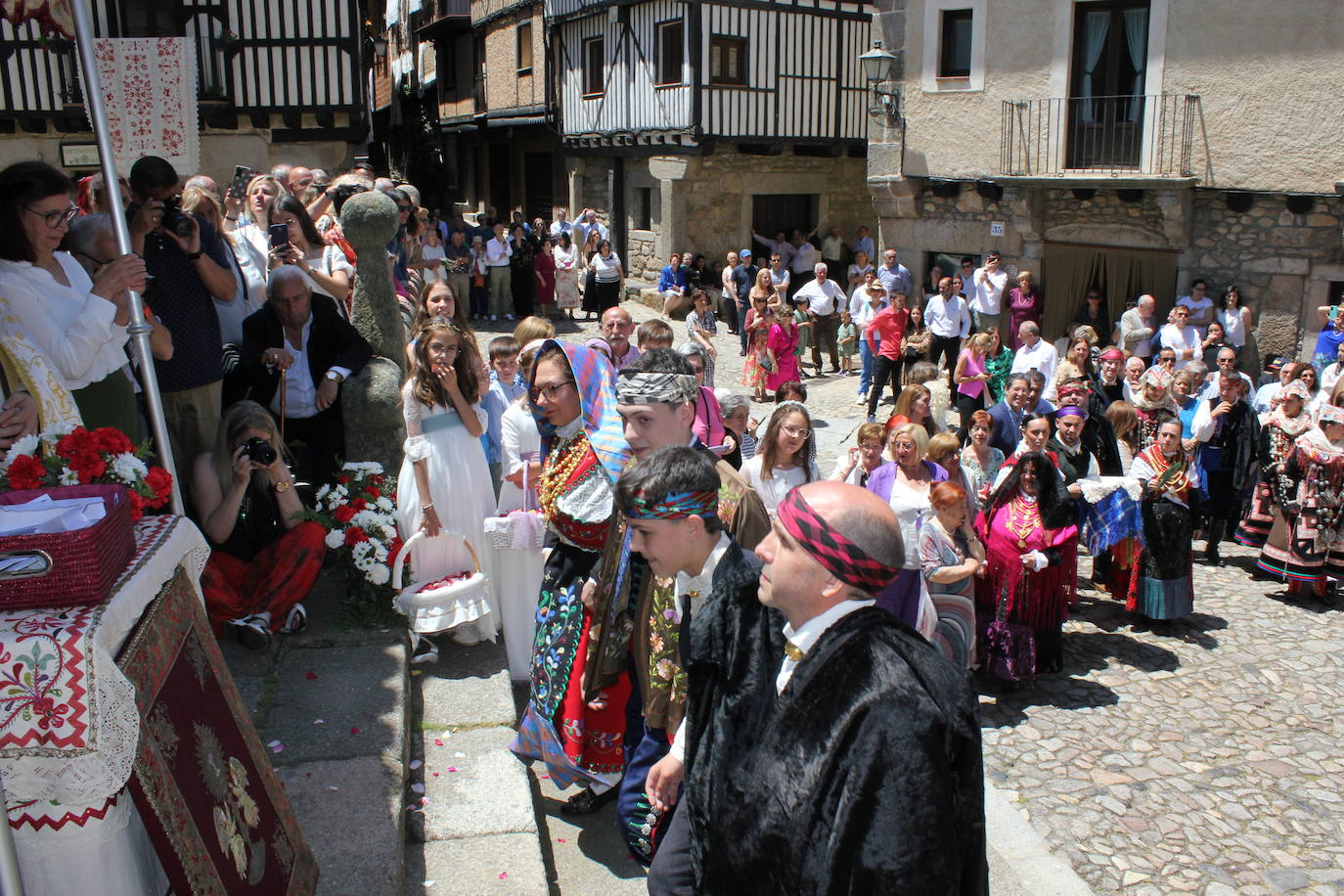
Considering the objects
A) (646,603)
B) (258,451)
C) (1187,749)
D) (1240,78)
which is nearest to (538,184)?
(1240,78)

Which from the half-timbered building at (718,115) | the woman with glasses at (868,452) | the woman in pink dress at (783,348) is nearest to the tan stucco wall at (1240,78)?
the woman in pink dress at (783,348)

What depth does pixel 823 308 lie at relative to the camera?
1562cm

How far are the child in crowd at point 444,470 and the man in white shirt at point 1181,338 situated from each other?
932 centimetres

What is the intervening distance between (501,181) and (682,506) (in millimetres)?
28809

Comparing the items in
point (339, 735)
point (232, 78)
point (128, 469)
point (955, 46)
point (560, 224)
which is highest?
point (955, 46)

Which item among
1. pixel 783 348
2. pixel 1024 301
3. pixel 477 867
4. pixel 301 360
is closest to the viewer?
pixel 477 867

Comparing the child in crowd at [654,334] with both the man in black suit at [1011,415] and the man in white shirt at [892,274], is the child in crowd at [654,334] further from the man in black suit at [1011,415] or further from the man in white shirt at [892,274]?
the man in white shirt at [892,274]

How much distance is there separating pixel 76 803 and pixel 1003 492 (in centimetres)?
525

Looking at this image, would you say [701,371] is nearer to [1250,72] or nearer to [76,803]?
[76,803]

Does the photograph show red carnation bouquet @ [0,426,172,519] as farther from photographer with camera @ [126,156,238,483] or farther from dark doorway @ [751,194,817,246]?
dark doorway @ [751,194,817,246]

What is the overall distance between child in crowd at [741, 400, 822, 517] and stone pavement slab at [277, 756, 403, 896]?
250 centimetres

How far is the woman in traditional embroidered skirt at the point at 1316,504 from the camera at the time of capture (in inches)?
304

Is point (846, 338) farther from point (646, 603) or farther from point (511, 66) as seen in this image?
point (511, 66)

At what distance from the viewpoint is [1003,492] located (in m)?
6.44
